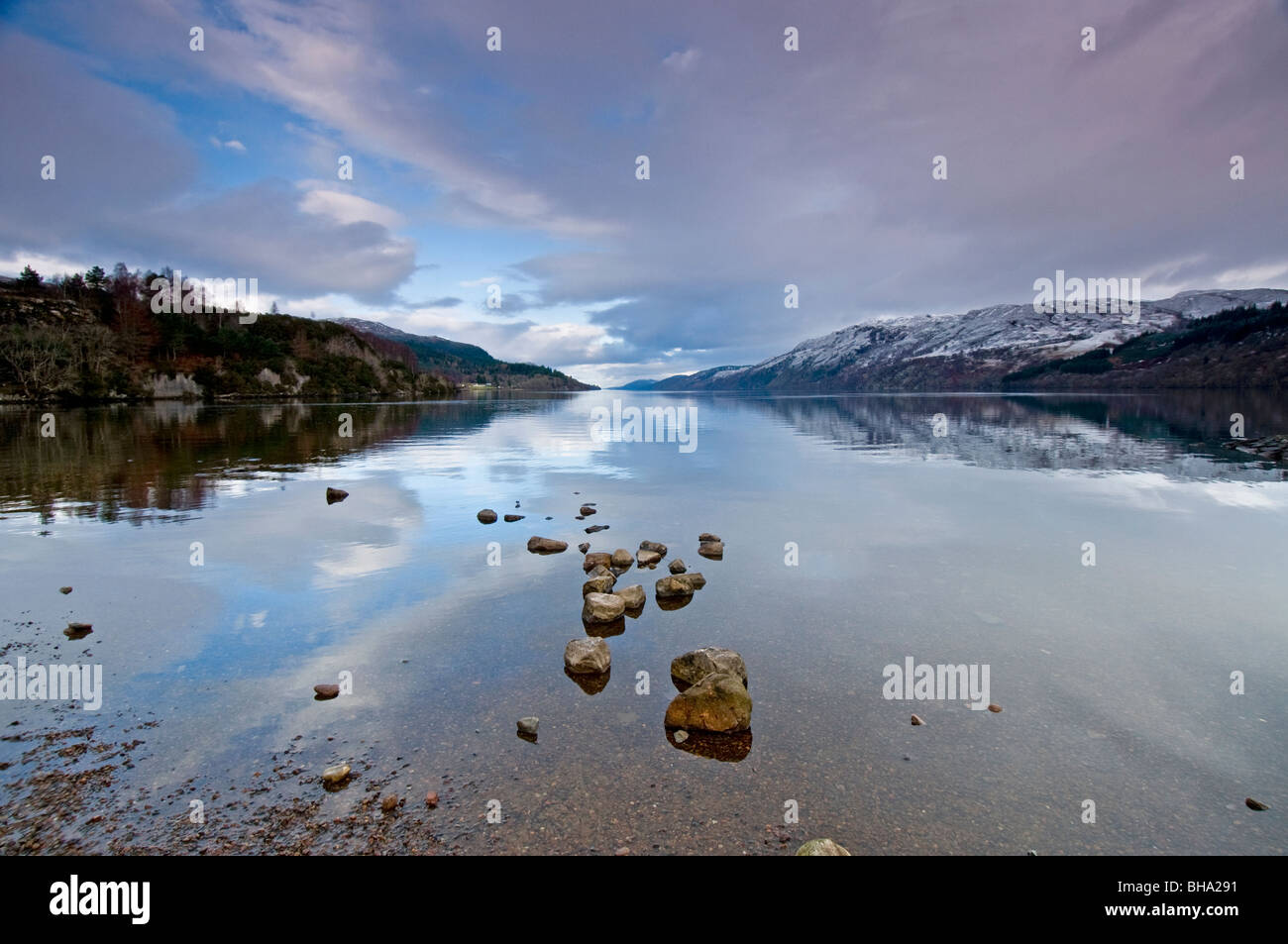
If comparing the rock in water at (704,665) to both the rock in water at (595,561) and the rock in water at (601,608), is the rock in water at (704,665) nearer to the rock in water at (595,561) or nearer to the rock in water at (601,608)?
the rock in water at (601,608)

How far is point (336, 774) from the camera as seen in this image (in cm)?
750

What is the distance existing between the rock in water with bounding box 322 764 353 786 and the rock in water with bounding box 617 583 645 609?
7.16 meters

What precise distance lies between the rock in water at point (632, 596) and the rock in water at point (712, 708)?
466 cm

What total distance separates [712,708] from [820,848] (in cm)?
297

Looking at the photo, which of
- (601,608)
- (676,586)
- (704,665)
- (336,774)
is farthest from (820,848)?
(676,586)

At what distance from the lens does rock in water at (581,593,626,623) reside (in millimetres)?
12961

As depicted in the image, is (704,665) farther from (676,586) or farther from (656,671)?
(676,586)

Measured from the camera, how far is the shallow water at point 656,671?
688 cm

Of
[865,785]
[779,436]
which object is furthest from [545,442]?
[865,785]

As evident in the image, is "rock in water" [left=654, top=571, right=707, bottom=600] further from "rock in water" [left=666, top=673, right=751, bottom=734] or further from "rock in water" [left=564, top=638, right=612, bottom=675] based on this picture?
"rock in water" [left=666, top=673, right=751, bottom=734]

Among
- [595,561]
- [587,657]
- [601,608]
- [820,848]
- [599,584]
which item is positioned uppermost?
[595,561]

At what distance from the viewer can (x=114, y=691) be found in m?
9.75

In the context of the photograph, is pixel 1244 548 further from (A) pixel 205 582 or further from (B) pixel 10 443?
(B) pixel 10 443

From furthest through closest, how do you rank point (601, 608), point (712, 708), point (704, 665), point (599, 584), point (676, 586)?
point (676, 586) < point (599, 584) < point (601, 608) < point (704, 665) < point (712, 708)
